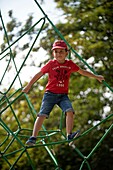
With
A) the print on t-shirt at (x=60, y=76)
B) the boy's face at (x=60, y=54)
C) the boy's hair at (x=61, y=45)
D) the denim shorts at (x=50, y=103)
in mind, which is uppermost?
the boy's hair at (x=61, y=45)

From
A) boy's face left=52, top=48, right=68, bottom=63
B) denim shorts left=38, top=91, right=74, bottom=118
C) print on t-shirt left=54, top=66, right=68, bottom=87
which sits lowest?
denim shorts left=38, top=91, right=74, bottom=118

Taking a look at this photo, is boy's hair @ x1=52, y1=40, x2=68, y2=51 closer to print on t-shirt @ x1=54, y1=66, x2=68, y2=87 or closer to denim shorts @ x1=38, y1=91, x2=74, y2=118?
print on t-shirt @ x1=54, y1=66, x2=68, y2=87

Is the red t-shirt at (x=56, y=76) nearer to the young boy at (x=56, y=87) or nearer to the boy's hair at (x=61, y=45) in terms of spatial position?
the young boy at (x=56, y=87)

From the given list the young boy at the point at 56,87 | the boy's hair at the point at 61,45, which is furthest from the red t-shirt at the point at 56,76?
the boy's hair at the point at 61,45

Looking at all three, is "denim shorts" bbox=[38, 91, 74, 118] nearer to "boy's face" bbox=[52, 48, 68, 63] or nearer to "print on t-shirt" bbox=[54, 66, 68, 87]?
"print on t-shirt" bbox=[54, 66, 68, 87]

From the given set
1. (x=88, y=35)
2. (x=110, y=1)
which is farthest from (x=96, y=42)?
(x=110, y=1)

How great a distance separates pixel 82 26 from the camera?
1036cm

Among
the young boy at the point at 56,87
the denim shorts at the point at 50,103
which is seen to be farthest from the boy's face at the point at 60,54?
the denim shorts at the point at 50,103

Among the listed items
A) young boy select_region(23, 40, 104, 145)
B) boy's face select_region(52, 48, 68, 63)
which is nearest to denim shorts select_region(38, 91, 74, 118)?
young boy select_region(23, 40, 104, 145)

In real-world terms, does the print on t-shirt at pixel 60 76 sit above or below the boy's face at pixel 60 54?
below

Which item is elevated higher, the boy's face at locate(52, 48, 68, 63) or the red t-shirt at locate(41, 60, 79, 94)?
the boy's face at locate(52, 48, 68, 63)

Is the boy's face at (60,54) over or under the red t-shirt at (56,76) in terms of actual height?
over

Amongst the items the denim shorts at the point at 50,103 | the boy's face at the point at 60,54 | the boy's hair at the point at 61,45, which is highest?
the boy's hair at the point at 61,45

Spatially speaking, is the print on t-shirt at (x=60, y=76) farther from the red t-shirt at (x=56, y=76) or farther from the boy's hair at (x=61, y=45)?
the boy's hair at (x=61, y=45)
